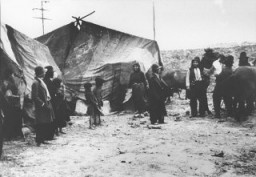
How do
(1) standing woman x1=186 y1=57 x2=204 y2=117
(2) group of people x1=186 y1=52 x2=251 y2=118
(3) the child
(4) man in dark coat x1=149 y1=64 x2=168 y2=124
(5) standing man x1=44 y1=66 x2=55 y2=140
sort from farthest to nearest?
(1) standing woman x1=186 y1=57 x2=204 y2=117, (2) group of people x1=186 y1=52 x2=251 y2=118, (3) the child, (4) man in dark coat x1=149 y1=64 x2=168 y2=124, (5) standing man x1=44 y1=66 x2=55 y2=140

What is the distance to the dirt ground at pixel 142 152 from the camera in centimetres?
491

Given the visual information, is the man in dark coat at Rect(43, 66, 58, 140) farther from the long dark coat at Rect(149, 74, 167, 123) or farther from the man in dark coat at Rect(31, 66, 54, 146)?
the long dark coat at Rect(149, 74, 167, 123)

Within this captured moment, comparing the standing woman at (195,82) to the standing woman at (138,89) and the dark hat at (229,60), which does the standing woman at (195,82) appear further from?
the standing woman at (138,89)

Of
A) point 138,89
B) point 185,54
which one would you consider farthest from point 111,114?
point 185,54

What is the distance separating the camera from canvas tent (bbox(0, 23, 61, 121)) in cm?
765

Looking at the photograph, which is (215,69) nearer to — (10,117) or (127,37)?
(127,37)

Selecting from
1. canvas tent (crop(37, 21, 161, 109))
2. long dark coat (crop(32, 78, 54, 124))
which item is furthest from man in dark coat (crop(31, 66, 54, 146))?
canvas tent (crop(37, 21, 161, 109))

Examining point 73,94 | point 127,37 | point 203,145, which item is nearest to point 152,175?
point 203,145

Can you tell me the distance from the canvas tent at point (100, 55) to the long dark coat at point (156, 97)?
3644mm

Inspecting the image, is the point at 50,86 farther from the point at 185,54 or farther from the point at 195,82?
the point at 185,54

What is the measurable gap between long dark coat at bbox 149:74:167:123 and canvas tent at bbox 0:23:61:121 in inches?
118

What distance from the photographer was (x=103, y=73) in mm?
13188

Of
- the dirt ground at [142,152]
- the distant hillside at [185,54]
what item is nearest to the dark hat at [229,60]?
the dirt ground at [142,152]

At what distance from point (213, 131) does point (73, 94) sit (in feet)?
20.9
